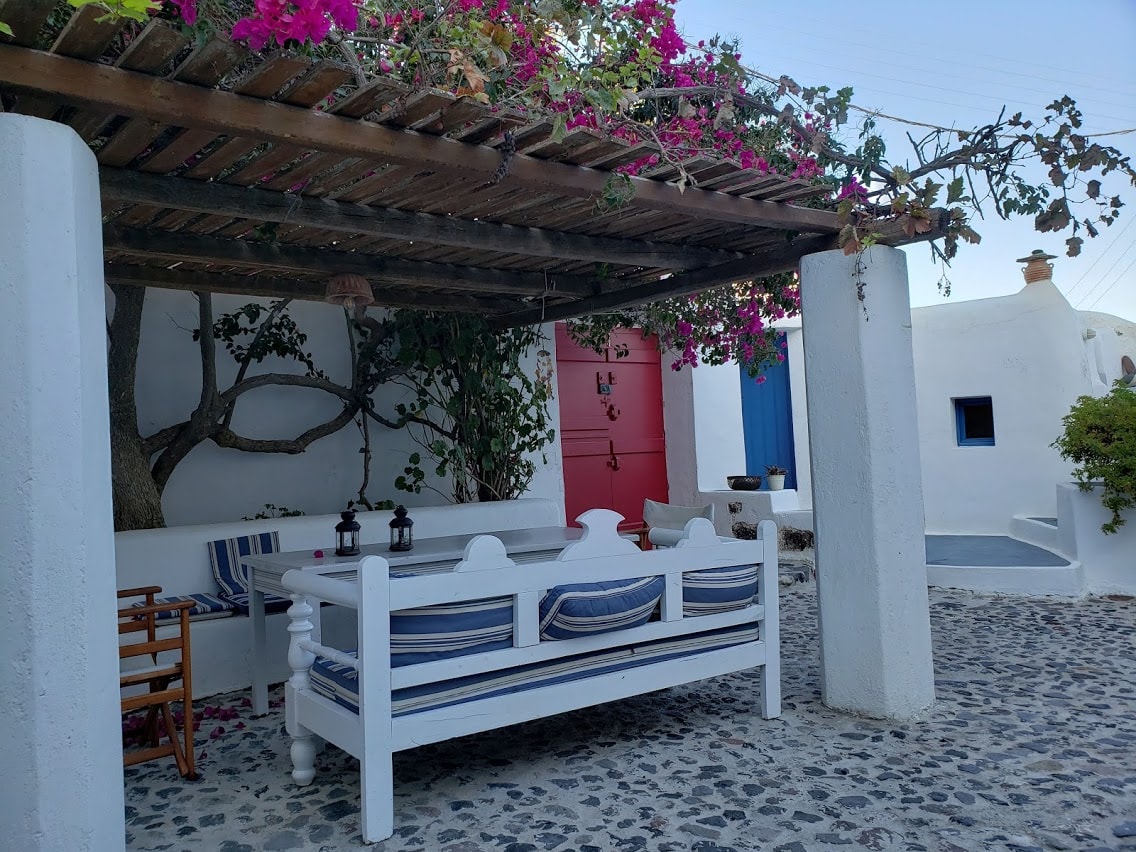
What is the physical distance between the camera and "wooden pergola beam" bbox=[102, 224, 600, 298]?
4258 mm

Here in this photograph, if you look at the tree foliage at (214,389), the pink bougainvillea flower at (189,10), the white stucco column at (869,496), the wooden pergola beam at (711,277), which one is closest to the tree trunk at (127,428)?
the tree foliage at (214,389)

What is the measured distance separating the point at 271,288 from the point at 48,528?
326cm

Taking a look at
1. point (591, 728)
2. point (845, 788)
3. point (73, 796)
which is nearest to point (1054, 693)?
point (845, 788)

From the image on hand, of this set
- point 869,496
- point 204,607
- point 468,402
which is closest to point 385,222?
point 204,607

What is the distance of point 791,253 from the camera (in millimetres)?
4648

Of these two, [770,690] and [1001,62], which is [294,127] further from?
[1001,62]

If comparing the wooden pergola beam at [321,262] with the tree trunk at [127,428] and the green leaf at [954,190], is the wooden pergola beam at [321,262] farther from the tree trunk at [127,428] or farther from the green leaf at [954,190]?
the green leaf at [954,190]

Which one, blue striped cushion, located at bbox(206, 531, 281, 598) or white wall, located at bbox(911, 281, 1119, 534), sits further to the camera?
white wall, located at bbox(911, 281, 1119, 534)

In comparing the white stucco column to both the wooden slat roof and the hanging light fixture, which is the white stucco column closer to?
the wooden slat roof

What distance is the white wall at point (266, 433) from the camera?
6.16 meters

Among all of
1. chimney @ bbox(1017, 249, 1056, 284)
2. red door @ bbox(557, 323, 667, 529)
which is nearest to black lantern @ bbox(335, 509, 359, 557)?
red door @ bbox(557, 323, 667, 529)

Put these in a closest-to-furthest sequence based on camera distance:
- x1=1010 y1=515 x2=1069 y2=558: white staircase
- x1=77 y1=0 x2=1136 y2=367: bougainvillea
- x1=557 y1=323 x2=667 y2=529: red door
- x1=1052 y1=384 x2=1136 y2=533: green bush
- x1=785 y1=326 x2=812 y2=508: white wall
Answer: x1=77 y1=0 x2=1136 y2=367: bougainvillea
x1=1052 y1=384 x2=1136 y2=533: green bush
x1=1010 y1=515 x2=1069 y2=558: white staircase
x1=557 y1=323 x2=667 y2=529: red door
x1=785 y1=326 x2=812 y2=508: white wall

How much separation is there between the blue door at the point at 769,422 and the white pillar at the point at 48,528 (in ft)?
26.0

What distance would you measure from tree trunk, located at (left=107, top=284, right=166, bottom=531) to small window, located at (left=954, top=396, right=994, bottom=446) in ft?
28.2
